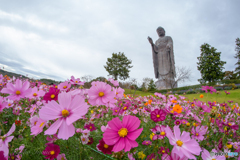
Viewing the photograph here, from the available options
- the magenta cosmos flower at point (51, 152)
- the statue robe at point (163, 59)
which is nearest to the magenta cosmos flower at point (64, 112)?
the magenta cosmos flower at point (51, 152)

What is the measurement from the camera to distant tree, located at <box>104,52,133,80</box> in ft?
82.8

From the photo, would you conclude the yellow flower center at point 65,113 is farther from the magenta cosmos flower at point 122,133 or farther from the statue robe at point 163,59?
the statue robe at point 163,59

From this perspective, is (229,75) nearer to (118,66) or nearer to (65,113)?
(118,66)

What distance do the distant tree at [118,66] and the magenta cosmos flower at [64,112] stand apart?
2458cm

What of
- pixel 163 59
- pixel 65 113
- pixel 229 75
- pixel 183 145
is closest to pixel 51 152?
pixel 65 113

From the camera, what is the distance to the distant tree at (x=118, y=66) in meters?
25.2

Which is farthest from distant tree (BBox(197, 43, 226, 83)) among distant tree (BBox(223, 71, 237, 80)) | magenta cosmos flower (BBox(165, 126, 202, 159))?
magenta cosmos flower (BBox(165, 126, 202, 159))

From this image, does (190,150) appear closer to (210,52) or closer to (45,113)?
(45,113)

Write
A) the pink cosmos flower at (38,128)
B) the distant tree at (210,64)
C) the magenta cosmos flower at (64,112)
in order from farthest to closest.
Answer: the distant tree at (210,64)
the pink cosmos flower at (38,128)
the magenta cosmos flower at (64,112)

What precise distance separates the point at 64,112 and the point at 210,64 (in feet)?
80.3

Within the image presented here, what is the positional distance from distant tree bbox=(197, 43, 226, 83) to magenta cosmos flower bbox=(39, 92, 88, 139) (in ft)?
78.3

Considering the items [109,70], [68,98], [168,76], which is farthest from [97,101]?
[109,70]

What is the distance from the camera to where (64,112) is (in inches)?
16.2

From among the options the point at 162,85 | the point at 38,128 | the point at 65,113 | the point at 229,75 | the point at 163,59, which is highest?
the point at 229,75
